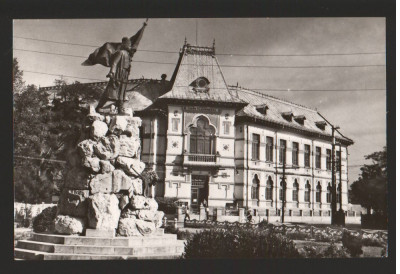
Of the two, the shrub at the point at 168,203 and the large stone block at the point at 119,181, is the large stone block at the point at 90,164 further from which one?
the shrub at the point at 168,203

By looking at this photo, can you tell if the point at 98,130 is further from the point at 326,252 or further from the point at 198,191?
the point at 198,191

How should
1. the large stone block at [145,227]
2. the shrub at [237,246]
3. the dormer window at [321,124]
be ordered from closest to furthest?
the large stone block at [145,227], the shrub at [237,246], the dormer window at [321,124]

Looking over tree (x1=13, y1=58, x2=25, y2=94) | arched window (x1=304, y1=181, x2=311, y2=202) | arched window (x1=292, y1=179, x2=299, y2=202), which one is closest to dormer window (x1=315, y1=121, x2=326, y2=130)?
arched window (x1=304, y1=181, x2=311, y2=202)

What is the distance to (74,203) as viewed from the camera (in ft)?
37.7

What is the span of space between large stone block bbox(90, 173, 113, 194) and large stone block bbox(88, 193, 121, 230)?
0.47 ft

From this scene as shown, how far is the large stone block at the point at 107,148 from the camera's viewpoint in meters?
11.7

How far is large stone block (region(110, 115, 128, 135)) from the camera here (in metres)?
12.1

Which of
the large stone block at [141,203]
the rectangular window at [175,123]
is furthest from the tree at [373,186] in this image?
the rectangular window at [175,123]

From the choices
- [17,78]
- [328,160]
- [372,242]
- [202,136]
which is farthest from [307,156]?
[17,78]

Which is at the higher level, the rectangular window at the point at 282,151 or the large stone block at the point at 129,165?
the rectangular window at the point at 282,151

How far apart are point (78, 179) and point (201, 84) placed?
8.42 m

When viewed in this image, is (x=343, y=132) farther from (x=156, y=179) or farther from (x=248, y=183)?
(x=156, y=179)

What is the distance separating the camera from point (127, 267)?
11.0m

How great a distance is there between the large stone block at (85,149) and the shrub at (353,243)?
7789mm
